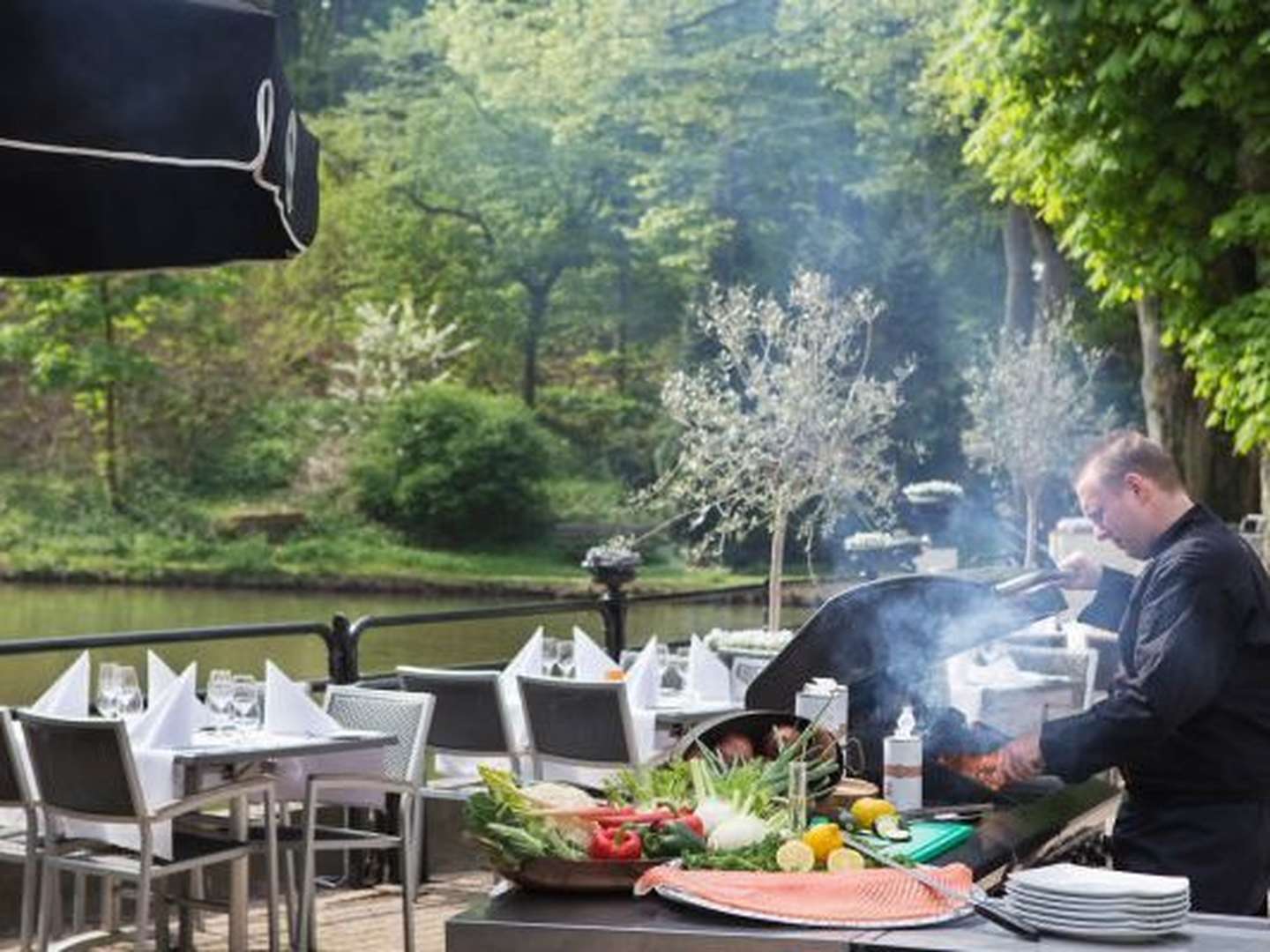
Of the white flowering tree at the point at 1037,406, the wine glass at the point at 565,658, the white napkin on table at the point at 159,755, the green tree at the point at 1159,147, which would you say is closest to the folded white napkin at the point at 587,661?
the wine glass at the point at 565,658

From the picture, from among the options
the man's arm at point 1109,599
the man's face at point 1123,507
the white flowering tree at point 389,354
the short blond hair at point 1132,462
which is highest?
the white flowering tree at point 389,354

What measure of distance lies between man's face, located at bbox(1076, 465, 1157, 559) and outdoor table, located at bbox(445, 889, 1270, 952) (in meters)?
1.10

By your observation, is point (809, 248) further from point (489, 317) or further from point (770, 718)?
point (770, 718)

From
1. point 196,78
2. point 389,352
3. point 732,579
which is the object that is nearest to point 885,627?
point 196,78

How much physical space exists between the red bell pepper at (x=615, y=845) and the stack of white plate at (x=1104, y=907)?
22.8 inches

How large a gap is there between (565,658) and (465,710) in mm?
529

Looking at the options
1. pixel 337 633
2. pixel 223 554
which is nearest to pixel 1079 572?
pixel 337 633

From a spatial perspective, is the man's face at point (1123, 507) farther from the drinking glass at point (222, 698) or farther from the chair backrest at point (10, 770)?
the chair backrest at point (10, 770)

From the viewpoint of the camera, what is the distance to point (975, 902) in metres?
3.38

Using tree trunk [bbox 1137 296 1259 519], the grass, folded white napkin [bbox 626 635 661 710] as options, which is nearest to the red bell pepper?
folded white napkin [bbox 626 635 661 710]

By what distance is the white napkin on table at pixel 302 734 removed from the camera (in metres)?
6.84

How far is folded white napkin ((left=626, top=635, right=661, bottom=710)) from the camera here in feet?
26.0

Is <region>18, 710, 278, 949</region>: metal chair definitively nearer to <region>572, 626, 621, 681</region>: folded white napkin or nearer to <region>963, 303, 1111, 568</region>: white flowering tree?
<region>572, 626, 621, 681</region>: folded white napkin

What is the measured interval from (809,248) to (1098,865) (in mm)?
30702
